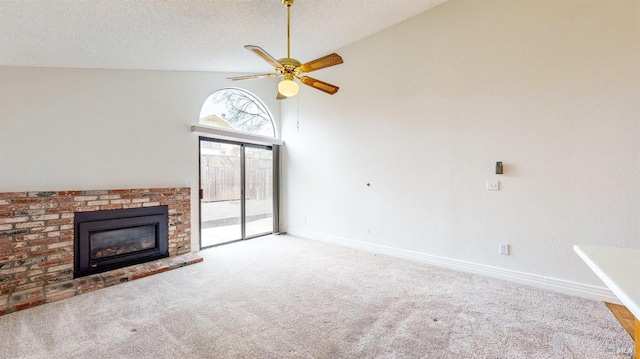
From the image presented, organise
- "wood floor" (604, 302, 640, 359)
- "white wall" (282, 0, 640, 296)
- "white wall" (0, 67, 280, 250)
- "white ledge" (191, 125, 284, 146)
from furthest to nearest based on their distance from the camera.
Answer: "white ledge" (191, 125, 284, 146) < "white wall" (0, 67, 280, 250) < "white wall" (282, 0, 640, 296) < "wood floor" (604, 302, 640, 359)

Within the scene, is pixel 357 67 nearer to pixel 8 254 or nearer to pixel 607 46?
pixel 607 46

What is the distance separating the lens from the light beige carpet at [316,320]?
6.47ft

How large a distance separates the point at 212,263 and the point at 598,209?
4.60 m

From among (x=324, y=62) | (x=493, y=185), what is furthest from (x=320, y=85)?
(x=493, y=185)

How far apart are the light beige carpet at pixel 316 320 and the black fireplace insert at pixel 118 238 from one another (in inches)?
24.6

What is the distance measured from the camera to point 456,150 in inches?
141

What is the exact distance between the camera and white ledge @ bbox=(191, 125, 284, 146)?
14.1 feet

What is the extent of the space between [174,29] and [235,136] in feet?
6.63

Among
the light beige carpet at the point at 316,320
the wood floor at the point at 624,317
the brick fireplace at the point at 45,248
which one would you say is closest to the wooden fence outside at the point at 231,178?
the brick fireplace at the point at 45,248

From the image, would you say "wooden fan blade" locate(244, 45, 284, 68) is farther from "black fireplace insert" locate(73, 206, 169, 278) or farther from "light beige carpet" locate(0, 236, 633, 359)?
"black fireplace insert" locate(73, 206, 169, 278)

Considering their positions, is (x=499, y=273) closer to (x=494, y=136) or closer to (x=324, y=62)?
(x=494, y=136)

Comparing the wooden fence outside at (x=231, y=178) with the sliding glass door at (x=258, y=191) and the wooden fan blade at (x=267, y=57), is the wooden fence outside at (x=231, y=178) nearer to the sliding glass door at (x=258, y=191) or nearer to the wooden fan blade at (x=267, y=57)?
the sliding glass door at (x=258, y=191)

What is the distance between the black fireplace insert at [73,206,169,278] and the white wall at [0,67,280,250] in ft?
1.28

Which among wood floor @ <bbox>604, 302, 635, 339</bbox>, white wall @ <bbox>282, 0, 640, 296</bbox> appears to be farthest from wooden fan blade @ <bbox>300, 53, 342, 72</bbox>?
wood floor @ <bbox>604, 302, 635, 339</bbox>
